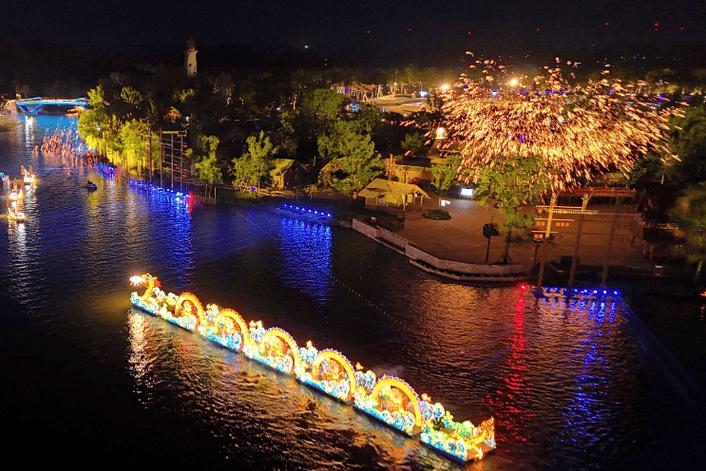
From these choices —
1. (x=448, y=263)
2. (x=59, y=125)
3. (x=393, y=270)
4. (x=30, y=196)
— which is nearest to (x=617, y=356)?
(x=448, y=263)

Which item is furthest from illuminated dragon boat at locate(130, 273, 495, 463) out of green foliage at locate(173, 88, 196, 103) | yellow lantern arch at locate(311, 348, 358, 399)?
green foliage at locate(173, 88, 196, 103)

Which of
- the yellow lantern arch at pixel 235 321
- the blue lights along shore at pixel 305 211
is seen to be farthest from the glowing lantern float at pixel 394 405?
the blue lights along shore at pixel 305 211

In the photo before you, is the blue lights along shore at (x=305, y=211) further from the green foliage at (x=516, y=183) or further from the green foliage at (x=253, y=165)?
the green foliage at (x=516, y=183)

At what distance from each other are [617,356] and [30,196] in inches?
2549

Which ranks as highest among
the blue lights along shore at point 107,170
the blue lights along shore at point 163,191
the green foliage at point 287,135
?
the green foliage at point 287,135

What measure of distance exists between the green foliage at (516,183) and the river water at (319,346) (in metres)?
9.30

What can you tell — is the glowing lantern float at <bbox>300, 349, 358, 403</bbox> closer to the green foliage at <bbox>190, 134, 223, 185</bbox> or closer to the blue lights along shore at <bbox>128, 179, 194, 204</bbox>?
the blue lights along shore at <bbox>128, 179, 194, 204</bbox>

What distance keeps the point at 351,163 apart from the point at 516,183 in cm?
2301

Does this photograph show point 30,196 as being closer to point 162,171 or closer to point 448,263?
point 162,171

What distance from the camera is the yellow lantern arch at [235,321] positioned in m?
36.2

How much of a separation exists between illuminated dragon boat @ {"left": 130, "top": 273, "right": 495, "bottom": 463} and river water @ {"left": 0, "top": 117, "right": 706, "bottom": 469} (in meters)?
0.57

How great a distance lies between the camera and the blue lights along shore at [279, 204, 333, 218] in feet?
219

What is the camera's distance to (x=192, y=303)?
130 ft

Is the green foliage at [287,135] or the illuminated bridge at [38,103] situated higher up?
the illuminated bridge at [38,103]
